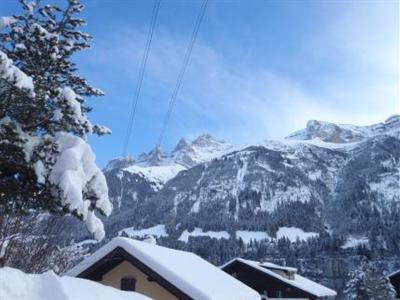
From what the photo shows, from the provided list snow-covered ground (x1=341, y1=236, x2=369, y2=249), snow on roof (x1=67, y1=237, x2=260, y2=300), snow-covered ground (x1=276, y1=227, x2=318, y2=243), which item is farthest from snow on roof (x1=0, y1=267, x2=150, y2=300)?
snow-covered ground (x1=276, y1=227, x2=318, y2=243)

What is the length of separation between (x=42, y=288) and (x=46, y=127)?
4129 mm

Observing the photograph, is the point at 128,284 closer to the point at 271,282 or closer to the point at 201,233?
the point at 271,282

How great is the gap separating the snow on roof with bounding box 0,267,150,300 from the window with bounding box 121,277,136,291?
36.3 ft

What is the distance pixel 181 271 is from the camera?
15.1 m

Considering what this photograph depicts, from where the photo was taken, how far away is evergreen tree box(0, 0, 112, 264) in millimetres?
6383

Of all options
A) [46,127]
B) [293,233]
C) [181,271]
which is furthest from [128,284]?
[293,233]

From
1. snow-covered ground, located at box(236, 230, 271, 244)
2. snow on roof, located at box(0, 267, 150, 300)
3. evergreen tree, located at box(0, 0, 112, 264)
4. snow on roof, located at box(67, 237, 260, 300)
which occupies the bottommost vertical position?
snow on roof, located at box(0, 267, 150, 300)

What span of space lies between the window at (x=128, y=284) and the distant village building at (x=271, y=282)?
74.1 feet

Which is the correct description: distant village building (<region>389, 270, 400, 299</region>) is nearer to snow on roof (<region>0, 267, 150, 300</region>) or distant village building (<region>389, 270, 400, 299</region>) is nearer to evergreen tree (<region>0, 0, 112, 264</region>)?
evergreen tree (<region>0, 0, 112, 264</region>)

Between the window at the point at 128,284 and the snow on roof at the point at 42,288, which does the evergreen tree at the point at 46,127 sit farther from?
the window at the point at 128,284

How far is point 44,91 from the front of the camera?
784 cm

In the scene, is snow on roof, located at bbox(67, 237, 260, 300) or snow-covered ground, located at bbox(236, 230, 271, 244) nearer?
snow on roof, located at bbox(67, 237, 260, 300)

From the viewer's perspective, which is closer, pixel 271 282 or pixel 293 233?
pixel 271 282

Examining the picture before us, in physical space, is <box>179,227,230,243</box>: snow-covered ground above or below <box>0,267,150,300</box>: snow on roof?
above
